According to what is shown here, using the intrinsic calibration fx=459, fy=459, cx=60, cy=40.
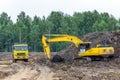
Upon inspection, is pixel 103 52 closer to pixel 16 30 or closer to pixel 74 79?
pixel 74 79

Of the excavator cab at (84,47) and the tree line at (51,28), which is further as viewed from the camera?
the tree line at (51,28)

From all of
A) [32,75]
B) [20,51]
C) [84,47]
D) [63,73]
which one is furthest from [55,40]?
[32,75]

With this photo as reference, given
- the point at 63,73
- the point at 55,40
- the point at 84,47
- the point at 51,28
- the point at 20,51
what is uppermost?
the point at 51,28

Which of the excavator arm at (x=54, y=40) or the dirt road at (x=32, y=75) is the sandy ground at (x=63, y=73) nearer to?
the dirt road at (x=32, y=75)

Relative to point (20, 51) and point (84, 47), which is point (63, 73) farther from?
point (20, 51)

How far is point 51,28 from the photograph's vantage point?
406 ft

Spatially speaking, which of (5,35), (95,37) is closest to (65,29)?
(5,35)

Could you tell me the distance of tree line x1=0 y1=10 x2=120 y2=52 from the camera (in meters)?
120

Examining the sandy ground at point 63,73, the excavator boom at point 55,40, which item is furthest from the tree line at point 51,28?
the sandy ground at point 63,73

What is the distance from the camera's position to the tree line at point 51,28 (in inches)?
4728

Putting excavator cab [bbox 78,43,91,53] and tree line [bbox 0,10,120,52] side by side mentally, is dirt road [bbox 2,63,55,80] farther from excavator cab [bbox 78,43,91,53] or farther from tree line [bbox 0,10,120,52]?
tree line [bbox 0,10,120,52]

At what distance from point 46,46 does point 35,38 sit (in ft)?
212

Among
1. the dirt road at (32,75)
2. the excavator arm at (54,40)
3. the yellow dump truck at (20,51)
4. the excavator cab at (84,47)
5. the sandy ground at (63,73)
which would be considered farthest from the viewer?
the yellow dump truck at (20,51)

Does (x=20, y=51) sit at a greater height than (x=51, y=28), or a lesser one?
lesser
